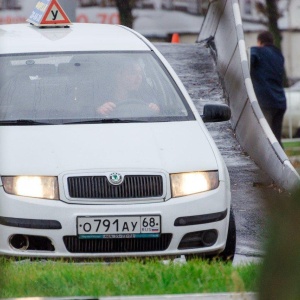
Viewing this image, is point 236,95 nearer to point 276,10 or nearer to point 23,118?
point 23,118

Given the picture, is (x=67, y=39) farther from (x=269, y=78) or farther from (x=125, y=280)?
(x=269, y=78)

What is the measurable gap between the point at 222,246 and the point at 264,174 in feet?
14.2

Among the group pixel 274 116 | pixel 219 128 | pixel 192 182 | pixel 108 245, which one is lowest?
pixel 274 116

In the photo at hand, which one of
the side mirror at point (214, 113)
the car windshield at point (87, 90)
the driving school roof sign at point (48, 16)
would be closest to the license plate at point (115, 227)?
the car windshield at point (87, 90)

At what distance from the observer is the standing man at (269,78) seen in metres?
13.7

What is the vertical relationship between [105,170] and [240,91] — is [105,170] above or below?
above

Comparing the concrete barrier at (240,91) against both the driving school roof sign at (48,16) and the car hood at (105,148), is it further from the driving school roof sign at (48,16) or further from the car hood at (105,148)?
the car hood at (105,148)

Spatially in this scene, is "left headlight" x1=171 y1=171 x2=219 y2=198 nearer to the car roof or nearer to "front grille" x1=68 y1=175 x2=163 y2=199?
"front grille" x1=68 y1=175 x2=163 y2=199

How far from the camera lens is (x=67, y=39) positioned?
7.70 m

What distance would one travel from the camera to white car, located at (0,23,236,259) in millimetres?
5738

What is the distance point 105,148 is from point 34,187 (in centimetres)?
58

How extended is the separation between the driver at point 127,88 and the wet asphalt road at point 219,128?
1024 millimetres

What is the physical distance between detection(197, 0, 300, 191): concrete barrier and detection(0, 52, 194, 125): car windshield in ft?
7.96

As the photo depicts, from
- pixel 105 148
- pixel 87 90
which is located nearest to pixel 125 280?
pixel 105 148
